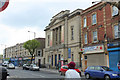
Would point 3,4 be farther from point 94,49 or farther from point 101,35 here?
point 94,49

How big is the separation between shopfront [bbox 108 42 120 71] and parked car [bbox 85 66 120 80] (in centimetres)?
659

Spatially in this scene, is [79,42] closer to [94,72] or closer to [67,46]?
[67,46]

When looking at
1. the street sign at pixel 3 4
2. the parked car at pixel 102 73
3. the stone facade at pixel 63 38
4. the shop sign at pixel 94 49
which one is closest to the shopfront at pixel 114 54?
the shop sign at pixel 94 49

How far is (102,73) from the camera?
1805 centimetres

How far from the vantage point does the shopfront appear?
2491 cm

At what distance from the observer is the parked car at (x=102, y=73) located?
17094 millimetres

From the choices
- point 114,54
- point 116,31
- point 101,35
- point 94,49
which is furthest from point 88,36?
point 114,54

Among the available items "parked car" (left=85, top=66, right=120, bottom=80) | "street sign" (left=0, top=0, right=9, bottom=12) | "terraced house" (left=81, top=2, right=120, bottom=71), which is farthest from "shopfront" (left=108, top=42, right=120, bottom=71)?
"street sign" (left=0, top=0, right=9, bottom=12)

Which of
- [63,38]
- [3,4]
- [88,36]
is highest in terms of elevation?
[63,38]

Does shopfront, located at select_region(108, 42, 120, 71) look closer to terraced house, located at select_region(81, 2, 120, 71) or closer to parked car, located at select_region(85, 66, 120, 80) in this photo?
terraced house, located at select_region(81, 2, 120, 71)

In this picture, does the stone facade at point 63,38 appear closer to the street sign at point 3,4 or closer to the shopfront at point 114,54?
the shopfront at point 114,54

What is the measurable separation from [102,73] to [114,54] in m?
8.36

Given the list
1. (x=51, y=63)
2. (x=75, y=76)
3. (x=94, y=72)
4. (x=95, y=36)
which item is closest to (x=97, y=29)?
(x=95, y=36)

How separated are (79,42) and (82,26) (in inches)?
135
